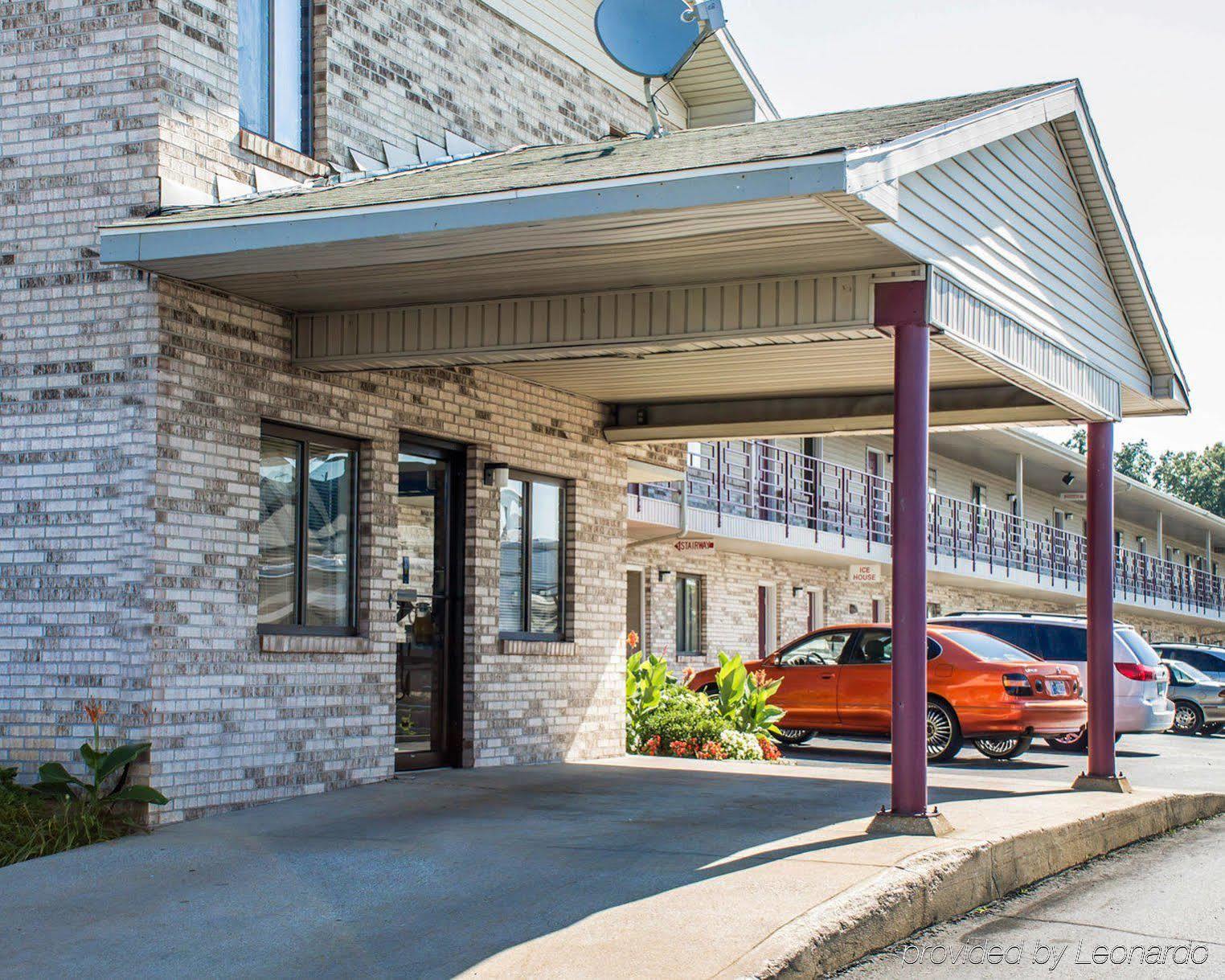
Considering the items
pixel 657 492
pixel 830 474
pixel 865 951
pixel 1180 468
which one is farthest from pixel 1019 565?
pixel 1180 468

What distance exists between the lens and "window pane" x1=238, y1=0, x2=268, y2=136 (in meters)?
10.5

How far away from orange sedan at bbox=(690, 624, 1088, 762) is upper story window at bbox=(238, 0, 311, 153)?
8.73 m

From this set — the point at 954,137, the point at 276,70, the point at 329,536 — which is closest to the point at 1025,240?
the point at 954,137

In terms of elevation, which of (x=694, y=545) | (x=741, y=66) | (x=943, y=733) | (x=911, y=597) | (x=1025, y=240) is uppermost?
(x=741, y=66)

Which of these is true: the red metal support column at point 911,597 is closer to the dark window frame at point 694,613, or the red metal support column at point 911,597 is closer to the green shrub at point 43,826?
the green shrub at point 43,826

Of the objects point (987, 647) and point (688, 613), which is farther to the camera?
point (688, 613)

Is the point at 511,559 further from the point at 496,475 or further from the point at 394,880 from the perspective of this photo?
the point at 394,880

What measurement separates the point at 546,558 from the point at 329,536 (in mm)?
3060

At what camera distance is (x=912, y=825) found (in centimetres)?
854

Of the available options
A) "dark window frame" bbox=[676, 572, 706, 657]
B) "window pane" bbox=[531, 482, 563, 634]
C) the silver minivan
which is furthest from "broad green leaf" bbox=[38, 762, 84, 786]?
"dark window frame" bbox=[676, 572, 706, 657]

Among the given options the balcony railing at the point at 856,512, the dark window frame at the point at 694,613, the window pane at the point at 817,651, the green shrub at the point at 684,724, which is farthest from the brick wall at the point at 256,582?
the dark window frame at the point at 694,613

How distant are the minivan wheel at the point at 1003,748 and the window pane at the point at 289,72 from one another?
34.3 ft

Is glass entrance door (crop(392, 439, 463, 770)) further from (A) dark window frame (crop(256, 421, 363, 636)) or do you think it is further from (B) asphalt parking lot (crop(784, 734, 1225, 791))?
(B) asphalt parking lot (crop(784, 734, 1225, 791))

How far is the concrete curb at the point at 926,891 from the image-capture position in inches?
241
